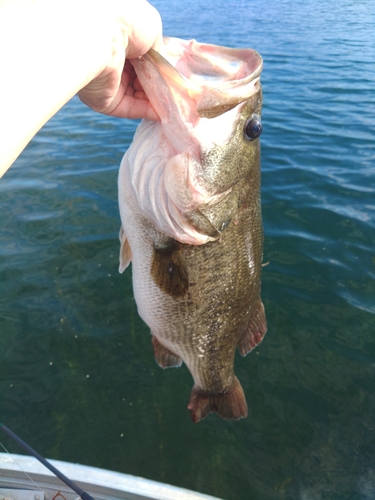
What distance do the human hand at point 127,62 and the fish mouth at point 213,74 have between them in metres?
0.16

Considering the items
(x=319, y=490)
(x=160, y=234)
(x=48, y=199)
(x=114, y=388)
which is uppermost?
(x=160, y=234)

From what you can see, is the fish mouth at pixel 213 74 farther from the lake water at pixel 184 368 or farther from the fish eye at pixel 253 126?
the lake water at pixel 184 368

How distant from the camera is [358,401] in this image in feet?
11.0

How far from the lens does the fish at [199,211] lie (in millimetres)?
1675

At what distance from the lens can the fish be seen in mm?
1675

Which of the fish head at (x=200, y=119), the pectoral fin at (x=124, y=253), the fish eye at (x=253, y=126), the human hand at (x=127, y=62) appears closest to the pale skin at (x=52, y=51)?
the human hand at (x=127, y=62)

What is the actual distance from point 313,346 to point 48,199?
410 centimetres

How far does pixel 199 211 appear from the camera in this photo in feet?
6.17

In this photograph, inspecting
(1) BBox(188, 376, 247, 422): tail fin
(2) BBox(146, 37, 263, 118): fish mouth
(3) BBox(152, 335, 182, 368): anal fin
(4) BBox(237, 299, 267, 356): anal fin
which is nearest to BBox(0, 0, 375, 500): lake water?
(1) BBox(188, 376, 247, 422): tail fin

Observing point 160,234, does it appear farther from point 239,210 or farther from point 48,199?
point 48,199

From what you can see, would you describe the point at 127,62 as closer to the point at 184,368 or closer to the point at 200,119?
the point at 200,119

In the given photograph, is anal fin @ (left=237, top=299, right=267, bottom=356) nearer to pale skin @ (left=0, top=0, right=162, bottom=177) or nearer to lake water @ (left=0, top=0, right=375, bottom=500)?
lake water @ (left=0, top=0, right=375, bottom=500)

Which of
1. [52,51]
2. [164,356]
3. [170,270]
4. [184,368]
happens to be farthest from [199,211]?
[184,368]

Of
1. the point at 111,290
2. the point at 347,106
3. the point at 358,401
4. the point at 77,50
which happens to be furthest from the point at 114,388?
the point at 347,106
